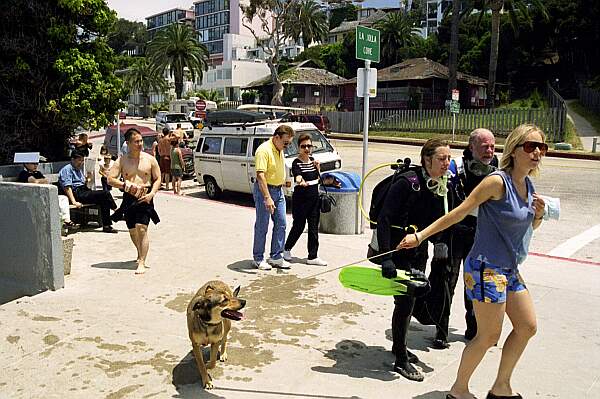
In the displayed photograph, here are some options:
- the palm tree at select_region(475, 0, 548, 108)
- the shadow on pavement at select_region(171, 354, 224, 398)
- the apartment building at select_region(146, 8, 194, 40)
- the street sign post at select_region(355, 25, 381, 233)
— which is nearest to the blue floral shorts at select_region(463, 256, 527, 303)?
the shadow on pavement at select_region(171, 354, 224, 398)

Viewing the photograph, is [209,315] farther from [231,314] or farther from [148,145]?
[148,145]

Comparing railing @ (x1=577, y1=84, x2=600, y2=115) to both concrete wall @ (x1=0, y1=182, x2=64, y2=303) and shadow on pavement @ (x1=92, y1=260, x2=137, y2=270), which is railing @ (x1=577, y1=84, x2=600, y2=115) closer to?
shadow on pavement @ (x1=92, y1=260, x2=137, y2=270)

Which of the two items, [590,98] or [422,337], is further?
[590,98]

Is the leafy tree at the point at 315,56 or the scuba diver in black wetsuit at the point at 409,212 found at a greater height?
the leafy tree at the point at 315,56

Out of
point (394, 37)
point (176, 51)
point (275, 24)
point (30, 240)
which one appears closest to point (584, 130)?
point (30, 240)

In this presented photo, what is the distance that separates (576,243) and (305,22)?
55.8 meters

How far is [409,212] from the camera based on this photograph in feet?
14.2

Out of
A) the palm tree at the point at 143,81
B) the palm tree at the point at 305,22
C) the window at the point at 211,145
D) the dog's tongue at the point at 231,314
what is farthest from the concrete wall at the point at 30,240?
the palm tree at the point at 143,81

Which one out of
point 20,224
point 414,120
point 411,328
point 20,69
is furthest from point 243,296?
point 414,120

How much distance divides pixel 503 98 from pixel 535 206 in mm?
46560

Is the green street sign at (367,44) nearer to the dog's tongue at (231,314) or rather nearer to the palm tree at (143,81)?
the dog's tongue at (231,314)

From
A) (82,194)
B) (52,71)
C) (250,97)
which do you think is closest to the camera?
(82,194)

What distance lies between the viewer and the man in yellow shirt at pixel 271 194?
269 inches

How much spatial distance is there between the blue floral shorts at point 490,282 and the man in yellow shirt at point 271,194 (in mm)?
3567
